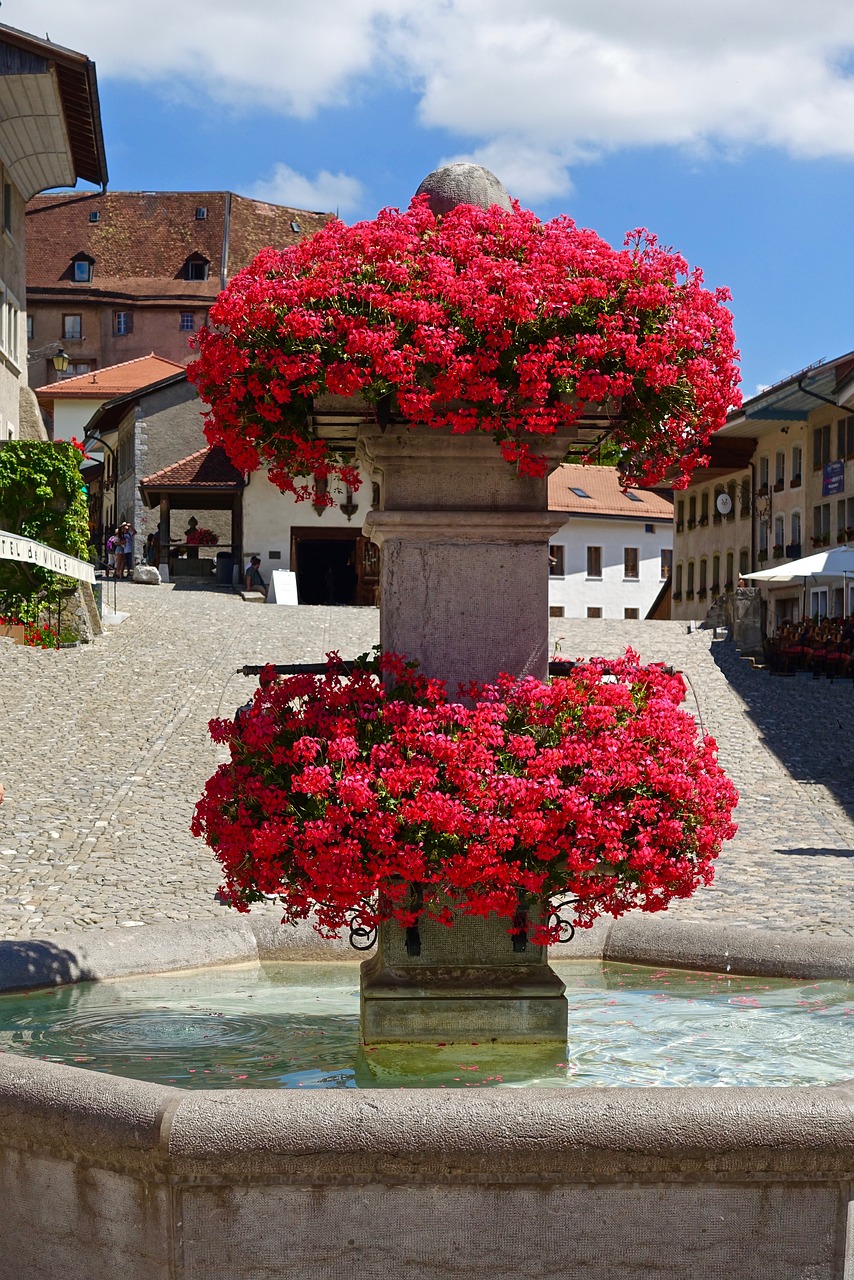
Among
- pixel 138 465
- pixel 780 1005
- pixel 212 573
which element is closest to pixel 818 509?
pixel 212 573

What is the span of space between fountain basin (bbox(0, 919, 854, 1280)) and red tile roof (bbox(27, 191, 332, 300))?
7579 cm

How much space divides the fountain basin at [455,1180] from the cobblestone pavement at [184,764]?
3.67 meters

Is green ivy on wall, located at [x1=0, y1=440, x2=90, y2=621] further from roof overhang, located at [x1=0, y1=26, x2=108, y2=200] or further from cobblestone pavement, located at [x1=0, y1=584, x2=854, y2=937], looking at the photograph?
roof overhang, located at [x1=0, y1=26, x2=108, y2=200]

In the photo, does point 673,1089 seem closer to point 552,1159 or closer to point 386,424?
point 552,1159

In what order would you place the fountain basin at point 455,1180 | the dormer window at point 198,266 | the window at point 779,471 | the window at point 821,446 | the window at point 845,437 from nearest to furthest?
the fountain basin at point 455,1180 → the window at point 845,437 → the window at point 821,446 → the window at point 779,471 → the dormer window at point 198,266

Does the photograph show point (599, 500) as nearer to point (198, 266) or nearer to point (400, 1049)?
point (198, 266)

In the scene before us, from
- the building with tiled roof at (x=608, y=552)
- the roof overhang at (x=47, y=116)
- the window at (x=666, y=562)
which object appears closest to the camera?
the roof overhang at (x=47, y=116)

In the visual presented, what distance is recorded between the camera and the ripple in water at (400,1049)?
5.35 m

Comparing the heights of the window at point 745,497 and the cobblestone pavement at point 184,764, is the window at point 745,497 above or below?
above

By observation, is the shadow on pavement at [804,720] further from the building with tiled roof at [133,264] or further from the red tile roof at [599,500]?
the building with tiled roof at [133,264]

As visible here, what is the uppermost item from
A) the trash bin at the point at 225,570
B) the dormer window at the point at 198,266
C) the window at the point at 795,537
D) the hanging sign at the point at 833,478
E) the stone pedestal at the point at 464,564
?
the dormer window at the point at 198,266

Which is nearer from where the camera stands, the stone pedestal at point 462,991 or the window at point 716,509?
the stone pedestal at point 462,991

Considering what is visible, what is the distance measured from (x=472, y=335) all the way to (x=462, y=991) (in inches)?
91.7

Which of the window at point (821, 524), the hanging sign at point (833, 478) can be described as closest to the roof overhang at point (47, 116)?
the hanging sign at point (833, 478)
